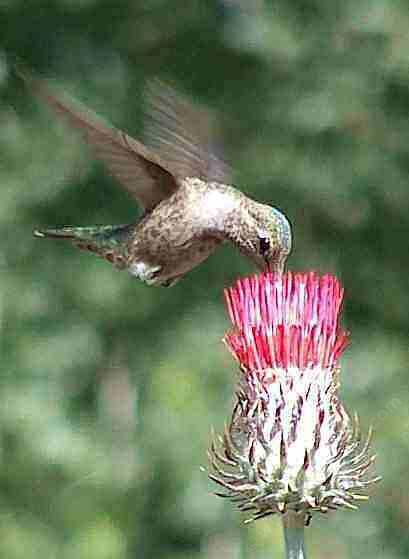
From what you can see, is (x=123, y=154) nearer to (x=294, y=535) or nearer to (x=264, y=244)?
(x=264, y=244)

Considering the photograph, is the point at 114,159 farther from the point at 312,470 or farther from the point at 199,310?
the point at 199,310

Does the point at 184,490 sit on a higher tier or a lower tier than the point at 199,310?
lower

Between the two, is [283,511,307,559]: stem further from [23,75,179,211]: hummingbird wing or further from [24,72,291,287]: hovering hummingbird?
[23,75,179,211]: hummingbird wing

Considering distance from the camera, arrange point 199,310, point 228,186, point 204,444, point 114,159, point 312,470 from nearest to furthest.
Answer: point 312,470
point 114,159
point 228,186
point 204,444
point 199,310

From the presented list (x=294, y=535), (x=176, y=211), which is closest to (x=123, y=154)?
(x=176, y=211)

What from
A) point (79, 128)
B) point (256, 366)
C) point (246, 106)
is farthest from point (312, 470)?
point (246, 106)

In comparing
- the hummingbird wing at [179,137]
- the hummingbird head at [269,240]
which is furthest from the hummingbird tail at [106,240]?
the hummingbird head at [269,240]

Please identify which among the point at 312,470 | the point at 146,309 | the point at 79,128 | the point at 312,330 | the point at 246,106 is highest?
the point at 246,106

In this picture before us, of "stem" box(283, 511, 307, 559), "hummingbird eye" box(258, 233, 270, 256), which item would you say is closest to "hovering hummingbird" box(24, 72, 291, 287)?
"hummingbird eye" box(258, 233, 270, 256)
